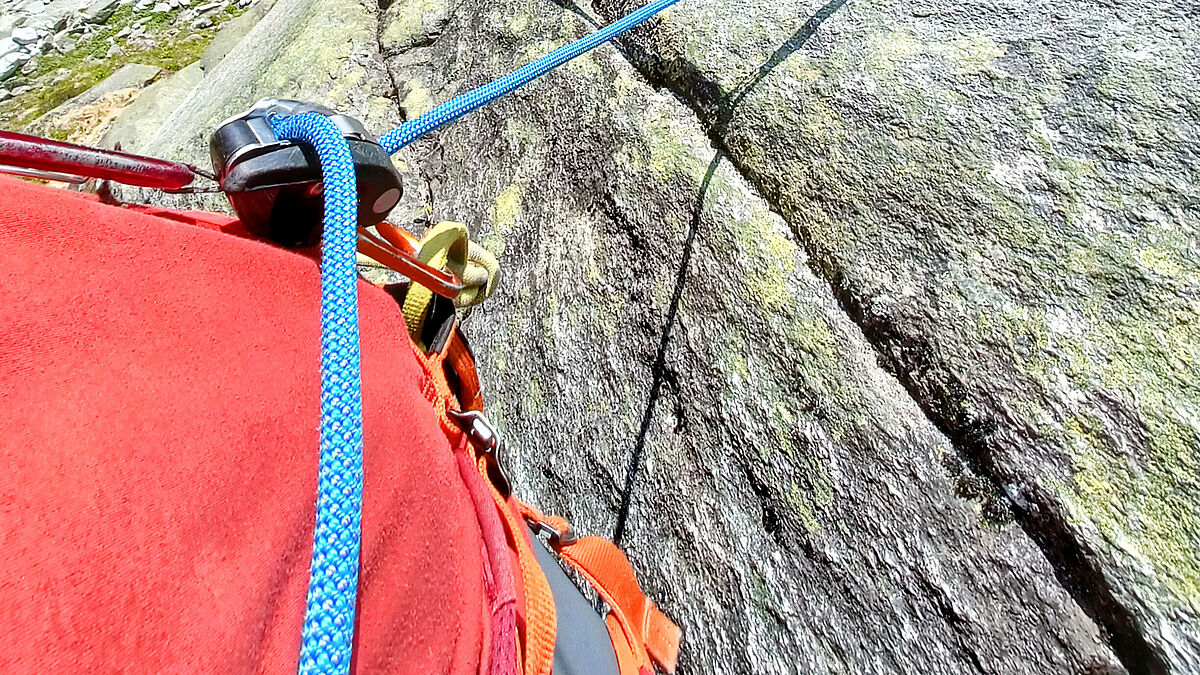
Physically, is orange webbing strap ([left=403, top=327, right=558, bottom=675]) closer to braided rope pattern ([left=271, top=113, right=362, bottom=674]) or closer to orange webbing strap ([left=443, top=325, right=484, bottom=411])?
orange webbing strap ([left=443, top=325, right=484, bottom=411])

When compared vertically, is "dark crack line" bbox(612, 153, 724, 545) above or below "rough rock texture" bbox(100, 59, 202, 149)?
above

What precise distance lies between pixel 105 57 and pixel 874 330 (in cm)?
969

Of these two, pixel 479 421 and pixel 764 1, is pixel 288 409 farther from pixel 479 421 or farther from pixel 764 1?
pixel 764 1

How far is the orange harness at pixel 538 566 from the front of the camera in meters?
0.95

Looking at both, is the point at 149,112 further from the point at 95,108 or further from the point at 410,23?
the point at 410,23

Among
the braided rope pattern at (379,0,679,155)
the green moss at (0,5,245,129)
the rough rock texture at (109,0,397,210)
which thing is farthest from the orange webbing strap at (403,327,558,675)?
the green moss at (0,5,245,129)

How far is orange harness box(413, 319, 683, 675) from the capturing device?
0.95 m

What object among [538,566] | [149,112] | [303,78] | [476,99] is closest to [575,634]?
[538,566]

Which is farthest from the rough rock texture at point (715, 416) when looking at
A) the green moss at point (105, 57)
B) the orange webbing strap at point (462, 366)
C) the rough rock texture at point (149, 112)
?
the green moss at point (105, 57)

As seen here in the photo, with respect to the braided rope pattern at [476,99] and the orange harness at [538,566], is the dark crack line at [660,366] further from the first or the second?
the braided rope pattern at [476,99]

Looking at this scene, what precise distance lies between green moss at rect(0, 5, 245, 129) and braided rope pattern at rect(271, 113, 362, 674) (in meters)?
7.72

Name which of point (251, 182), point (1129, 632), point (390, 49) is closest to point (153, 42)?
point (390, 49)

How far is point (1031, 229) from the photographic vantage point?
1.57m

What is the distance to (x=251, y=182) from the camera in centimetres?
88
